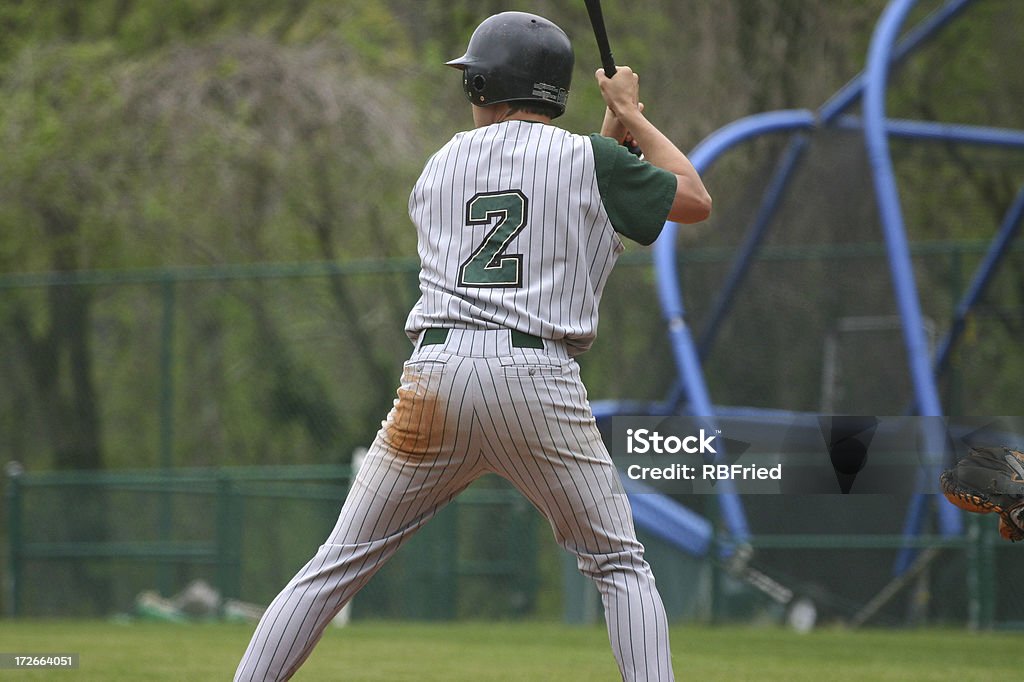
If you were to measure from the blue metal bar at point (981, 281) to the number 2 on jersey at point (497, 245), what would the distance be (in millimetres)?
8996

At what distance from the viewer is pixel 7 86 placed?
15.1 m

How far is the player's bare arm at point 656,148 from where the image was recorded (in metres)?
3.84

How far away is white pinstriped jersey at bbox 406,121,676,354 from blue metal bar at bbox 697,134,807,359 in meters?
9.01

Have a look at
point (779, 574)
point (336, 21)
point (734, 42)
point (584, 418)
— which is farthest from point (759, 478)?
point (336, 21)

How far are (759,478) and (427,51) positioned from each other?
11.4m

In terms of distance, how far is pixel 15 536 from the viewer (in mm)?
12102

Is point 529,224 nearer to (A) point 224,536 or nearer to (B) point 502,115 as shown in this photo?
(B) point 502,115

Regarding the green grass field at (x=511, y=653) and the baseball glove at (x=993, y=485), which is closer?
the baseball glove at (x=993, y=485)

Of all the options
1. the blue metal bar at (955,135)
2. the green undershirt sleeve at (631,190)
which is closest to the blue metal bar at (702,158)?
the blue metal bar at (955,135)

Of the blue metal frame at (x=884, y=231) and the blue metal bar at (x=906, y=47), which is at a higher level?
the blue metal bar at (x=906, y=47)

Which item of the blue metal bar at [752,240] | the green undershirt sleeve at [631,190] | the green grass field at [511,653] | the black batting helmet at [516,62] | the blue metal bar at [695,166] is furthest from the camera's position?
the blue metal bar at [752,240]

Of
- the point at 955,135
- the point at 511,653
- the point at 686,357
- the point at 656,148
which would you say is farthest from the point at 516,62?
the point at 955,135

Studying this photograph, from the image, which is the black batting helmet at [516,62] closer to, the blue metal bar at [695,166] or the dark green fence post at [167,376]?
the blue metal bar at [695,166]

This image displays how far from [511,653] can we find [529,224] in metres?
4.97
